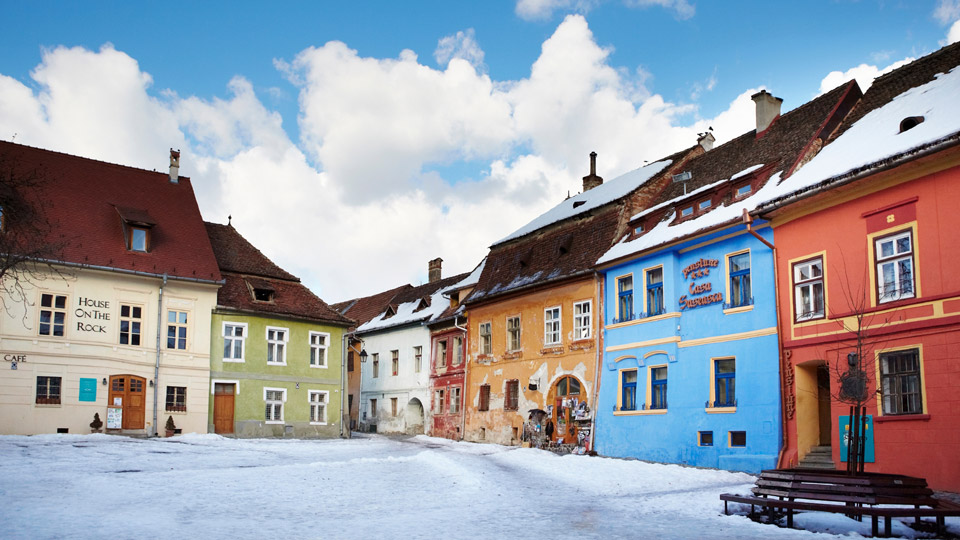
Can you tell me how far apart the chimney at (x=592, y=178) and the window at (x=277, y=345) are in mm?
14325

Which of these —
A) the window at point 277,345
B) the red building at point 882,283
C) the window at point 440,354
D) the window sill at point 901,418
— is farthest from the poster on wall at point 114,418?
the window sill at point 901,418

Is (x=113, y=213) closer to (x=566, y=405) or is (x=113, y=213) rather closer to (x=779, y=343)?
(x=566, y=405)

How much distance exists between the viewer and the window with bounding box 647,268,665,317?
81.5 ft

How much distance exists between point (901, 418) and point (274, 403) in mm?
24860

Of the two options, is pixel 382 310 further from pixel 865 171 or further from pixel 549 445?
pixel 865 171

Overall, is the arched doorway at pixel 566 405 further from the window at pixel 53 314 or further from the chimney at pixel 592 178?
the window at pixel 53 314

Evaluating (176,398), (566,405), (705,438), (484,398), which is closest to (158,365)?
(176,398)

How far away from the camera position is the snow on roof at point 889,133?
17.2 m

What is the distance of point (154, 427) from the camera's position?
31172 mm

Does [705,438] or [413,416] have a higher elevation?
[705,438]

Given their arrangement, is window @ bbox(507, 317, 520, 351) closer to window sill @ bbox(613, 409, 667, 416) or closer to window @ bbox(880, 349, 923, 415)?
window sill @ bbox(613, 409, 667, 416)

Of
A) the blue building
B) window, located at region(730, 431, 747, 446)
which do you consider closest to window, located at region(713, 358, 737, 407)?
the blue building

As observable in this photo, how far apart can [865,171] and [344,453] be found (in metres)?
16.2

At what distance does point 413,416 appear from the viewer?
42.4m
